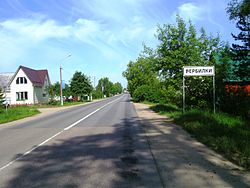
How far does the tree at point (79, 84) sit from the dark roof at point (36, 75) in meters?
6.90

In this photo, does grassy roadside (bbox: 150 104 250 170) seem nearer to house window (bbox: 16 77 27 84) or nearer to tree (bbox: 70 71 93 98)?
house window (bbox: 16 77 27 84)

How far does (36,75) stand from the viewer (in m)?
66.5

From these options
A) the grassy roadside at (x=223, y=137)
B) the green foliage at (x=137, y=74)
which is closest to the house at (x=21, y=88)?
the green foliage at (x=137, y=74)

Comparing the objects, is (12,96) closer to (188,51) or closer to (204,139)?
(188,51)

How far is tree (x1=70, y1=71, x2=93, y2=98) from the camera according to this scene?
7562 cm

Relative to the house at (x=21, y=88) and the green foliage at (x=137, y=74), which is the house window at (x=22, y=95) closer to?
the house at (x=21, y=88)

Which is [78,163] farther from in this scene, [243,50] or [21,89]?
[21,89]

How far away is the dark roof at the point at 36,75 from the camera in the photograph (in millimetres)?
61375

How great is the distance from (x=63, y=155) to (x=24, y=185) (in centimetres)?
304

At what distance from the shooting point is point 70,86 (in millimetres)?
76562

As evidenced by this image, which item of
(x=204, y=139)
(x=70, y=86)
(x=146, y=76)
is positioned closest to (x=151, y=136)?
(x=204, y=139)

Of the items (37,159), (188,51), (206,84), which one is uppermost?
(188,51)

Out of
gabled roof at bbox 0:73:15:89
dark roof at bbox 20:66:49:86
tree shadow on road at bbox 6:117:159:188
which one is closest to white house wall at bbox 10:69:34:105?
dark roof at bbox 20:66:49:86

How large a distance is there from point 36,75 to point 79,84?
462 inches
